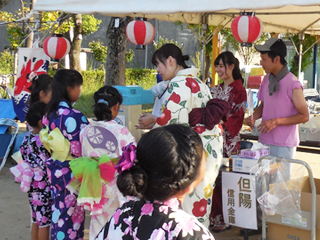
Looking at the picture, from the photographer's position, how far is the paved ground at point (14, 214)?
357 cm

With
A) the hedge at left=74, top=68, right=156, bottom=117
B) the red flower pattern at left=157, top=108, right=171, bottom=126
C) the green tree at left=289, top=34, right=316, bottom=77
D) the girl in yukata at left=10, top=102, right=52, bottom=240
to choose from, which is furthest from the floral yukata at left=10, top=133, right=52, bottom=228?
the green tree at left=289, top=34, right=316, bottom=77

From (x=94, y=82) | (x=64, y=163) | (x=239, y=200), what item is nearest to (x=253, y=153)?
(x=239, y=200)

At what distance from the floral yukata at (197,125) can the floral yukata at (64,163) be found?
0.60 meters

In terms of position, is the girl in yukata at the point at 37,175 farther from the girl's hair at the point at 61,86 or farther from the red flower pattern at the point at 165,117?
the red flower pattern at the point at 165,117

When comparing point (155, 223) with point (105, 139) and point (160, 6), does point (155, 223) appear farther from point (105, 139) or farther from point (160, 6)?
point (160, 6)

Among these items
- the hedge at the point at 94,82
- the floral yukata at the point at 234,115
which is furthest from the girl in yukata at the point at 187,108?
the hedge at the point at 94,82

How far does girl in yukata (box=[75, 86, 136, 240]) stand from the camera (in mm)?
2521

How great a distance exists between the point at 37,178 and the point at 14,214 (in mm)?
1436

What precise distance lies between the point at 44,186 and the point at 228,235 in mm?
1739

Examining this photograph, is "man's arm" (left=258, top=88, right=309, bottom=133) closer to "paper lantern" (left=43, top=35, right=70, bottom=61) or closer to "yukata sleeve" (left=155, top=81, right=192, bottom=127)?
"yukata sleeve" (left=155, top=81, right=192, bottom=127)

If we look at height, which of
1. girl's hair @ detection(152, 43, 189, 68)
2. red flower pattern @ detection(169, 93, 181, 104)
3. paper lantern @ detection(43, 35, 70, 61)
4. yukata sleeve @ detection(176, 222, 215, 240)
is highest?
paper lantern @ detection(43, 35, 70, 61)

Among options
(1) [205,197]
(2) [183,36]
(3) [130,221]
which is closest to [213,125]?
(1) [205,197]

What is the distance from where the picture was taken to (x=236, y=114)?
3516 mm

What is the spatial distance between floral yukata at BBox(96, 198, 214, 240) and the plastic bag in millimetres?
1483
